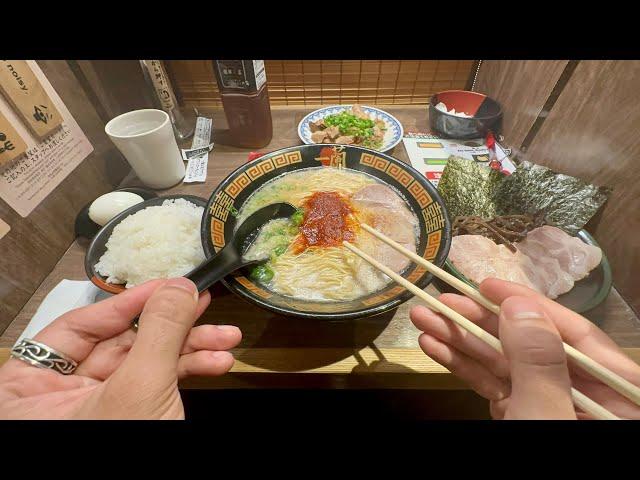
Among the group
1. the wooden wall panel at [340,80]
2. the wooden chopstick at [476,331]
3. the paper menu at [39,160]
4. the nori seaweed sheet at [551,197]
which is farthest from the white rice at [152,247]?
the nori seaweed sheet at [551,197]

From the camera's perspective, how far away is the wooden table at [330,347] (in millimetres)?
1341

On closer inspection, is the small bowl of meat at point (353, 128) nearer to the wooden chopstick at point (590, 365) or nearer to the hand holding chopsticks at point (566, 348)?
the hand holding chopsticks at point (566, 348)

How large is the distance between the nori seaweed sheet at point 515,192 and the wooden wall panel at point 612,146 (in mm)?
112

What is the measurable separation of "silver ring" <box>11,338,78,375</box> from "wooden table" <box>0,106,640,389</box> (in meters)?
0.44

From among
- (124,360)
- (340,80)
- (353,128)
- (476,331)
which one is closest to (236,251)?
(124,360)

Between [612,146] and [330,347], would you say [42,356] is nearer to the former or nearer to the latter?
[330,347]

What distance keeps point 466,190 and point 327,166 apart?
0.87 meters

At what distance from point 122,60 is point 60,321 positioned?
2046 millimetres

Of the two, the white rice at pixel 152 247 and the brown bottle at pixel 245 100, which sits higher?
the brown bottle at pixel 245 100

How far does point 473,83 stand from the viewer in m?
2.91

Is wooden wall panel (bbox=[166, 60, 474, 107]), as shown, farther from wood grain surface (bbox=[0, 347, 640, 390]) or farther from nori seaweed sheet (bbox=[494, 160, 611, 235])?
wood grain surface (bbox=[0, 347, 640, 390])

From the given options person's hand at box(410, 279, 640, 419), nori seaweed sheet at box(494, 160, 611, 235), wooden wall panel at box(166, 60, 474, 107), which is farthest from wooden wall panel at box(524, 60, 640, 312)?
wooden wall panel at box(166, 60, 474, 107)
